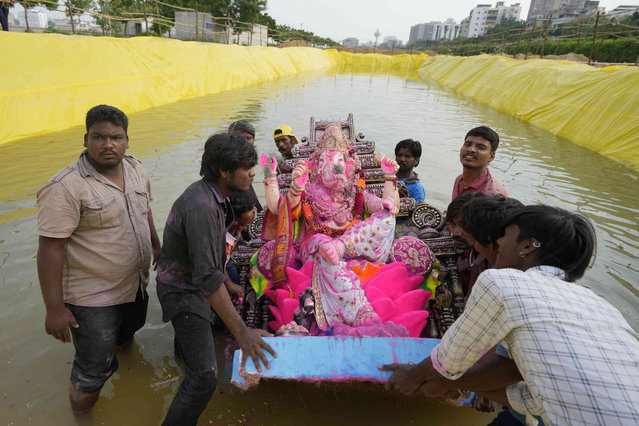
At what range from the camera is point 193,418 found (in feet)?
6.66

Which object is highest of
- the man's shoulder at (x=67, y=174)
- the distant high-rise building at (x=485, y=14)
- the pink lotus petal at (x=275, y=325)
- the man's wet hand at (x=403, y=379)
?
the distant high-rise building at (x=485, y=14)

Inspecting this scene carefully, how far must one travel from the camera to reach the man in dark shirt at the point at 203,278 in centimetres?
181

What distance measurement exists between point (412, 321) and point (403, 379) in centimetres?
86

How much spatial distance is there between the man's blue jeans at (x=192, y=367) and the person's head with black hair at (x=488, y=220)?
1.61 metres

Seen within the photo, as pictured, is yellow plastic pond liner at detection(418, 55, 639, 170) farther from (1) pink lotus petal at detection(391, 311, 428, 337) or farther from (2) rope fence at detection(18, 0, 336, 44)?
(2) rope fence at detection(18, 0, 336, 44)

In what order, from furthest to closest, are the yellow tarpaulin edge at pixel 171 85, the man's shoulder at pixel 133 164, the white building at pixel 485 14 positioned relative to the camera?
the white building at pixel 485 14, the yellow tarpaulin edge at pixel 171 85, the man's shoulder at pixel 133 164

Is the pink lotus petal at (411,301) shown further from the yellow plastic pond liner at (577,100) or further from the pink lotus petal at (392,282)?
the yellow plastic pond liner at (577,100)

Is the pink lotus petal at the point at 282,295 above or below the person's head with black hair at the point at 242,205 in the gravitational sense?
below

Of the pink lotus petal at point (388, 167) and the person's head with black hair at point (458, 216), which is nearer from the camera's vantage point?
the person's head with black hair at point (458, 216)

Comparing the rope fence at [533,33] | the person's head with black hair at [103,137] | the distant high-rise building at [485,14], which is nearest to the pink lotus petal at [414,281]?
the person's head with black hair at [103,137]

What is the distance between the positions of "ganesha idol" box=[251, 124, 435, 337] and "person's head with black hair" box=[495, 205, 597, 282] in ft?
4.07

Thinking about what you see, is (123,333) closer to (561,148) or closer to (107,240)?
(107,240)

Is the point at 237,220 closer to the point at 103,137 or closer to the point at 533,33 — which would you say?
the point at 103,137

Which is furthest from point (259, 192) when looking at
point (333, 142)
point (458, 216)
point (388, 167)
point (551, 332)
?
point (551, 332)
